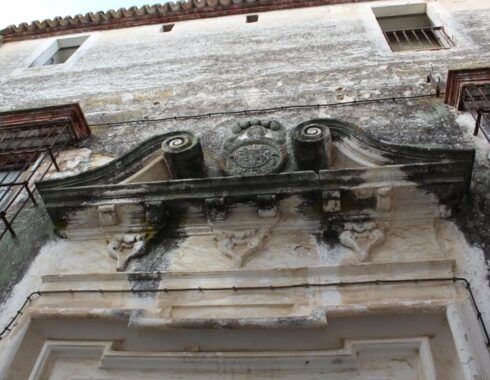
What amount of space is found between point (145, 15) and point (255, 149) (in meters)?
6.16

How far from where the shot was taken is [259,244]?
3689mm

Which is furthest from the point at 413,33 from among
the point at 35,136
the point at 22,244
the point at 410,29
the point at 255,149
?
the point at 22,244

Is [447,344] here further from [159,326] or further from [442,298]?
[159,326]

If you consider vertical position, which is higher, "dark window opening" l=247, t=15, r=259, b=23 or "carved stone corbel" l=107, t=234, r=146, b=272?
"carved stone corbel" l=107, t=234, r=146, b=272

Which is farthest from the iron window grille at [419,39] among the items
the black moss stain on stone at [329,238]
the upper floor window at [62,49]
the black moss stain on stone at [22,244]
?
the upper floor window at [62,49]

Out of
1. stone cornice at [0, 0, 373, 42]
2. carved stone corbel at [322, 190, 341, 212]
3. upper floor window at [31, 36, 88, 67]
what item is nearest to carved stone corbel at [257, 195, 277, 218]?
carved stone corbel at [322, 190, 341, 212]

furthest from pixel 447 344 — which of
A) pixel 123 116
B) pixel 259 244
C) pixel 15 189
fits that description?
pixel 123 116

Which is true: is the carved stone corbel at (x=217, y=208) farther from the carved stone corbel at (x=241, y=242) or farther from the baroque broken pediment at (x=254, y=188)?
the carved stone corbel at (x=241, y=242)

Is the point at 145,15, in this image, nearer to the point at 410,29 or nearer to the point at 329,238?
the point at 410,29

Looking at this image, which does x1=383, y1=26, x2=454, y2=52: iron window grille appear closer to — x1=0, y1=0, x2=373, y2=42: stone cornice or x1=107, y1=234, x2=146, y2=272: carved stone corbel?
x1=0, y1=0, x2=373, y2=42: stone cornice

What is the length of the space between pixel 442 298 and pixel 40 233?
3163mm

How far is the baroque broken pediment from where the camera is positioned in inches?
143

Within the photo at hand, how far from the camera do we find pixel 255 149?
4332 mm

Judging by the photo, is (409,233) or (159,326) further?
(409,233)
